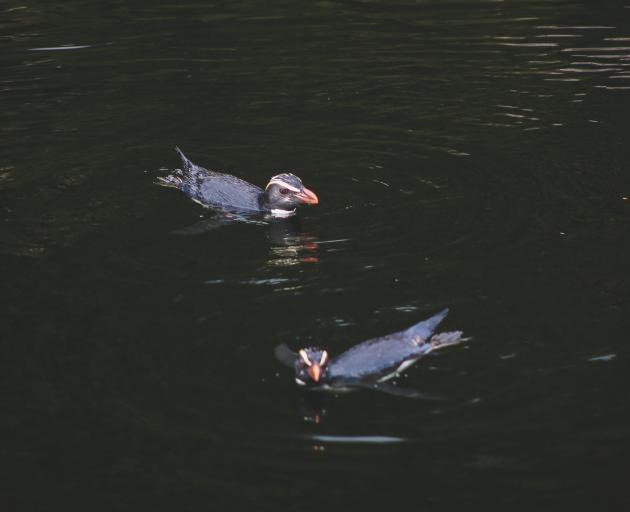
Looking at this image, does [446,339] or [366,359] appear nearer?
[366,359]

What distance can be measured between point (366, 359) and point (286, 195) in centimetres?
373

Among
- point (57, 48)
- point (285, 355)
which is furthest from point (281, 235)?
point (57, 48)

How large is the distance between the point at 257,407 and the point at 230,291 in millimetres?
1942

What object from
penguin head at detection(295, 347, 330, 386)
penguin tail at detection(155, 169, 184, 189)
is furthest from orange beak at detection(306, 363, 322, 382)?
penguin tail at detection(155, 169, 184, 189)

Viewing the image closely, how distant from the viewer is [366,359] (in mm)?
7738

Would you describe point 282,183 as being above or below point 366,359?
above

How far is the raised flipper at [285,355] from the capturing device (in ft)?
25.8

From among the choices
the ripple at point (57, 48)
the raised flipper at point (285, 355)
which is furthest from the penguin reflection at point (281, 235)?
the ripple at point (57, 48)

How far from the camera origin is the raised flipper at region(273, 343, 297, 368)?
7.88 metres

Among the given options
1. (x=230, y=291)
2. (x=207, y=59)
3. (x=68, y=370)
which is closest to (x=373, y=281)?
(x=230, y=291)

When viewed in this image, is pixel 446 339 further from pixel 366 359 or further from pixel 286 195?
pixel 286 195

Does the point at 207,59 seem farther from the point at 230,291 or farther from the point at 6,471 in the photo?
the point at 6,471

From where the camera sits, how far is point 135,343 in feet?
27.3

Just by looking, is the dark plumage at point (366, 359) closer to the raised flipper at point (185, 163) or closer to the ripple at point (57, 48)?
the raised flipper at point (185, 163)
